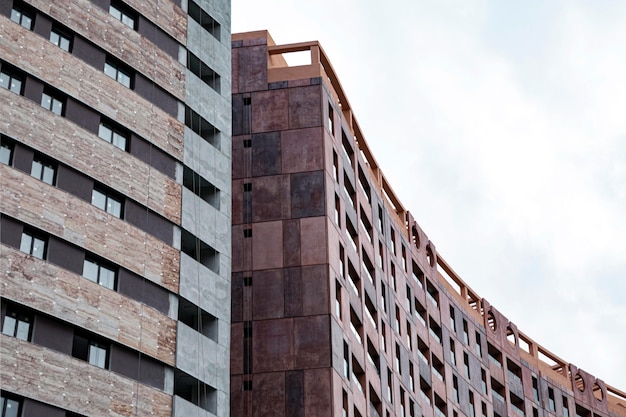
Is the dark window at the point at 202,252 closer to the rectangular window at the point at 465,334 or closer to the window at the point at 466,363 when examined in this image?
the window at the point at 466,363

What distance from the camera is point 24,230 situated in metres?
53.1

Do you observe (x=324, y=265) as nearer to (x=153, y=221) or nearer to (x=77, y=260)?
(x=153, y=221)

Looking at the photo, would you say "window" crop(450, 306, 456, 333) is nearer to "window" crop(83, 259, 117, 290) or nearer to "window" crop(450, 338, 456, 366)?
"window" crop(450, 338, 456, 366)

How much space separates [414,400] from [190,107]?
3116 cm

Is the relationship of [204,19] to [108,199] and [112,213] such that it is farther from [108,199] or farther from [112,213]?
[112,213]

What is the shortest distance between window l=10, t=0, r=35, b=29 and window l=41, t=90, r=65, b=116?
321cm

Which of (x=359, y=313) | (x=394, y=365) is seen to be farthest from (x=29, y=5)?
(x=394, y=365)

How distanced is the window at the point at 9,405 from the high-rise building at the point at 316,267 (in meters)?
19.5

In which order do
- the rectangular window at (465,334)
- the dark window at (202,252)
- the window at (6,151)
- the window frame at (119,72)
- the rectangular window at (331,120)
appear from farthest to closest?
the rectangular window at (465,334), the rectangular window at (331,120), the dark window at (202,252), the window frame at (119,72), the window at (6,151)

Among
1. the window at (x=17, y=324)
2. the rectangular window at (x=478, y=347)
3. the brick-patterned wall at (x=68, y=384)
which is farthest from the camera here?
the rectangular window at (x=478, y=347)

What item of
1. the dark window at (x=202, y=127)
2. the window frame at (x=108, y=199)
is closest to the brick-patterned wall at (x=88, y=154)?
the window frame at (x=108, y=199)

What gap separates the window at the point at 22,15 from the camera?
188 ft

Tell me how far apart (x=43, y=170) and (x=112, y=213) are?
13.6ft

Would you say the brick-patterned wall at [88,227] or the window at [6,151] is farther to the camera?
the window at [6,151]
